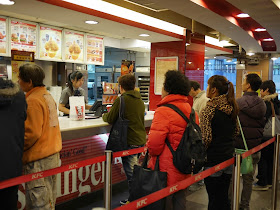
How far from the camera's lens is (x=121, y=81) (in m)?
3.72

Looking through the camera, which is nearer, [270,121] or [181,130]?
[181,130]

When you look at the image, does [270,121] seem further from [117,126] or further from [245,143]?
[117,126]

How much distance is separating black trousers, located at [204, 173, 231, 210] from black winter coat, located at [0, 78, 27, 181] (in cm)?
165

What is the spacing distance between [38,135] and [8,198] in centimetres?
50

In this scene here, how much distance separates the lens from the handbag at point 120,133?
11.8ft

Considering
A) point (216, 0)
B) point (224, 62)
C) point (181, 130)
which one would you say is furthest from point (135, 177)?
point (224, 62)

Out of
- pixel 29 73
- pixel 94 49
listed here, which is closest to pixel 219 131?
pixel 29 73

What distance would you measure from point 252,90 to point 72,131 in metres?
2.07

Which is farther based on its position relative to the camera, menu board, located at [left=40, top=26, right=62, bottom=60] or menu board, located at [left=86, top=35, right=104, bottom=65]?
menu board, located at [left=86, top=35, right=104, bottom=65]

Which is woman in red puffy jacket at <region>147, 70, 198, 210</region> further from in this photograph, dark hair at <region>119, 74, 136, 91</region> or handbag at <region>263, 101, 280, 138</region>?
handbag at <region>263, 101, 280, 138</region>

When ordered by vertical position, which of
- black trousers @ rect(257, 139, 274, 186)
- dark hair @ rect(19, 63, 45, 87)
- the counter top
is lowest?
black trousers @ rect(257, 139, 274, 186)

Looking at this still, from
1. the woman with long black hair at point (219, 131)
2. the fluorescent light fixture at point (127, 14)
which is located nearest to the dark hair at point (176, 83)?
the woman with long black hair at point (219, 131)

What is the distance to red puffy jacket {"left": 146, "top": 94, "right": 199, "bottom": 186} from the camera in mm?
2393

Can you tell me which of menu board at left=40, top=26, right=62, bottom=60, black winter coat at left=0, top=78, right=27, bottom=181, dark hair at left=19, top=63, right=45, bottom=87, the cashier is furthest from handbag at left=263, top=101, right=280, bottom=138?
menu board at left=40, top=26, right=62, bottom=60
